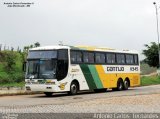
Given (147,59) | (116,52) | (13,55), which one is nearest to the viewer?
(116,52)

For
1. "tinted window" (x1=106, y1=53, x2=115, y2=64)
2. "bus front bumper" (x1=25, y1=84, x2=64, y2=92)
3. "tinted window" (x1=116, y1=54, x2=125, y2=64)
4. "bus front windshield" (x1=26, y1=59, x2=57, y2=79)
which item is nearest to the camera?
"bus front bumper" (x1=25, y1=84, x2=64, y2=92)

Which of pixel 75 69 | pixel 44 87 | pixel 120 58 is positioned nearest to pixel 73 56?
pixel 75 69

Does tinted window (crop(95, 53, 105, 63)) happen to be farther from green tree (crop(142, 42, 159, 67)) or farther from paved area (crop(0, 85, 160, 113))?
green tree (crop(142, 42, 159, 67))

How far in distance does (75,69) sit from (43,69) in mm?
2349

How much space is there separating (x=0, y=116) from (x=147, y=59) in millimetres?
59706

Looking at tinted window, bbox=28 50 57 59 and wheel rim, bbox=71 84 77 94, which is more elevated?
tinted window, bbox=28 50 57 59

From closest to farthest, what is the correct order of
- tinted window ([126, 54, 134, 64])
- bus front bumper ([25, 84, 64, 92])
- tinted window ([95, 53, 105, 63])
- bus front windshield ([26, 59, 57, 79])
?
bus front bumper ([25, 84, 64, 92]) → bus front windshield ([26, 59, 57, 79]) → tinted window ([95, 53, 105, 63]) → tinted window ([126, 54, 134, 64])

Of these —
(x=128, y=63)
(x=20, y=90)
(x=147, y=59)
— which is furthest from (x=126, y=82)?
(x=147, y=59)

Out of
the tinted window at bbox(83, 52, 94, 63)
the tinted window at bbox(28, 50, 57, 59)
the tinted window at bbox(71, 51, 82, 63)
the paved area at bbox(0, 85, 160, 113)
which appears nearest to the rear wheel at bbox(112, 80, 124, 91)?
the tinted window at bbox(83, 52, 94, 63)

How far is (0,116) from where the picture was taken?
13859mm

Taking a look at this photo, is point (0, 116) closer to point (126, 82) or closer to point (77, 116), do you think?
point (77, 116)

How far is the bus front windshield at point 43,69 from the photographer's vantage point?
26.7 meters

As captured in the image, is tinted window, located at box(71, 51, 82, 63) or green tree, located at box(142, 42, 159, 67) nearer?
tinted window, located at box(71, 51, 82, 63)

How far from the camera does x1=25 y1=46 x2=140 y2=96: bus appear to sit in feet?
87.9
